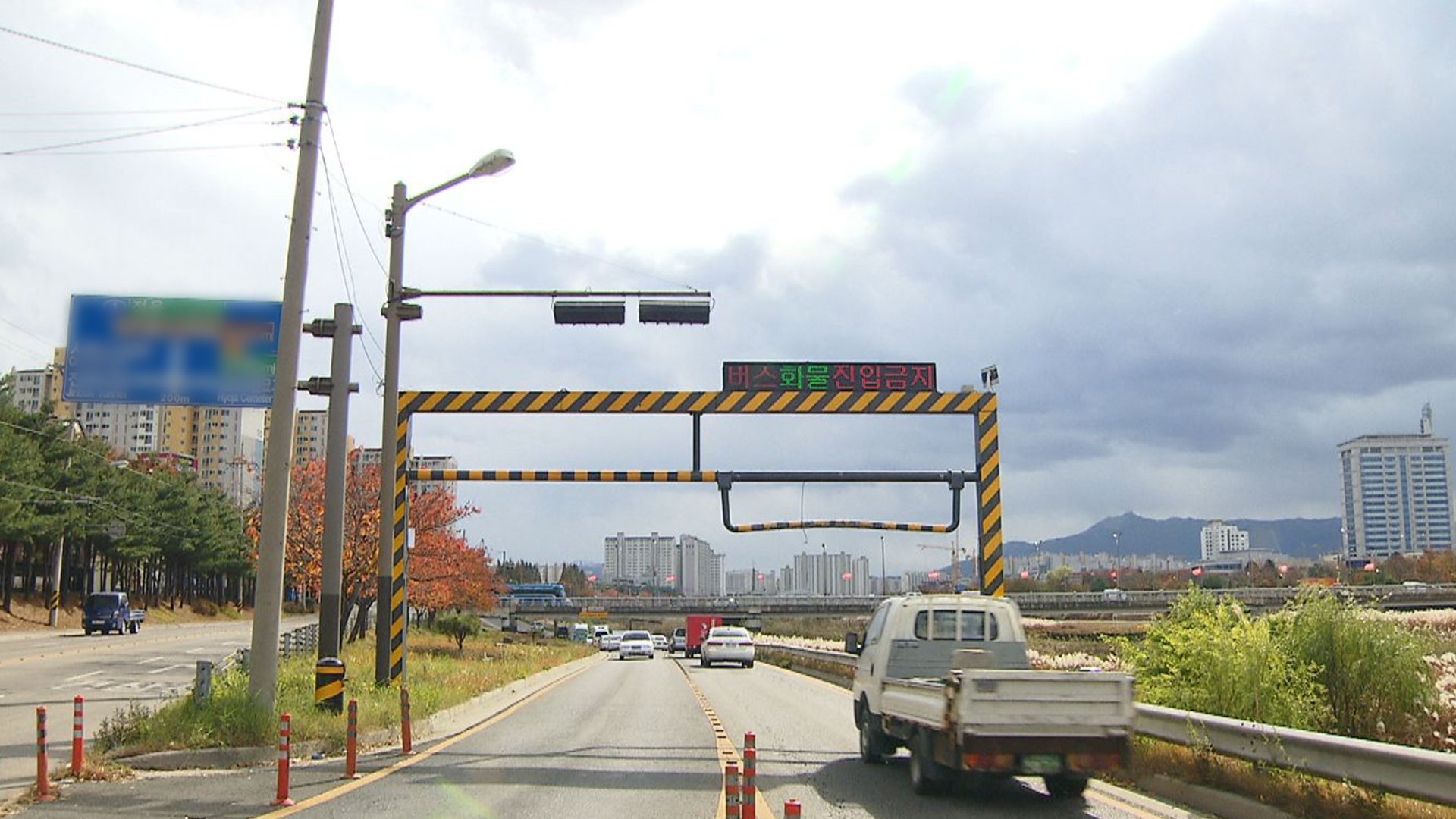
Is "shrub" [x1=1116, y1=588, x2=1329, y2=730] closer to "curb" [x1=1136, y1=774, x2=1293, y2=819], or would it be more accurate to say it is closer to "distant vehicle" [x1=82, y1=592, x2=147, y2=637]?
"curb" [x1=1136, y1=774, x2=1293, y2=819]

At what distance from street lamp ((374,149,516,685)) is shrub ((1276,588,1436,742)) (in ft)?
45.8

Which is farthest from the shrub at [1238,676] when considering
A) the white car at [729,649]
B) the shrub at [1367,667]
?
the white car at [729,649]

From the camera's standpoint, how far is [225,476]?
180375 millimetres

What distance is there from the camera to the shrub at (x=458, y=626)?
55.8 metres

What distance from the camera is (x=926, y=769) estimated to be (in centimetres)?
1193

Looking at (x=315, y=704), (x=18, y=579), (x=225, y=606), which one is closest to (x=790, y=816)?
(x=315, y=704)

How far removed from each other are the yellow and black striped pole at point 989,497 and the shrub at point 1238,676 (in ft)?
14.8

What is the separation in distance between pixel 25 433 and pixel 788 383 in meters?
57.7

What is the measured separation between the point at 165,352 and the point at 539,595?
361 ft

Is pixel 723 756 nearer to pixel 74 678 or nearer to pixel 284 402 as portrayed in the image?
pixel 284 402

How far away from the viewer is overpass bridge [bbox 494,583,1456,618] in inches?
3270

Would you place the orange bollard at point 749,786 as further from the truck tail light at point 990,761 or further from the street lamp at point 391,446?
the street lamp at point 391,446

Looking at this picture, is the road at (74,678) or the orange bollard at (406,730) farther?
the road at (74,678)

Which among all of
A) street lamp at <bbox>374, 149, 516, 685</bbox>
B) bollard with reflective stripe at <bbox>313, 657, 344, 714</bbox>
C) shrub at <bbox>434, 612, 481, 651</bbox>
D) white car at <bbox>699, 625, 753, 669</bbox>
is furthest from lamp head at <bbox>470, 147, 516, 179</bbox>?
shrub at <bbox>434, 612, 481, 651</bbox>
